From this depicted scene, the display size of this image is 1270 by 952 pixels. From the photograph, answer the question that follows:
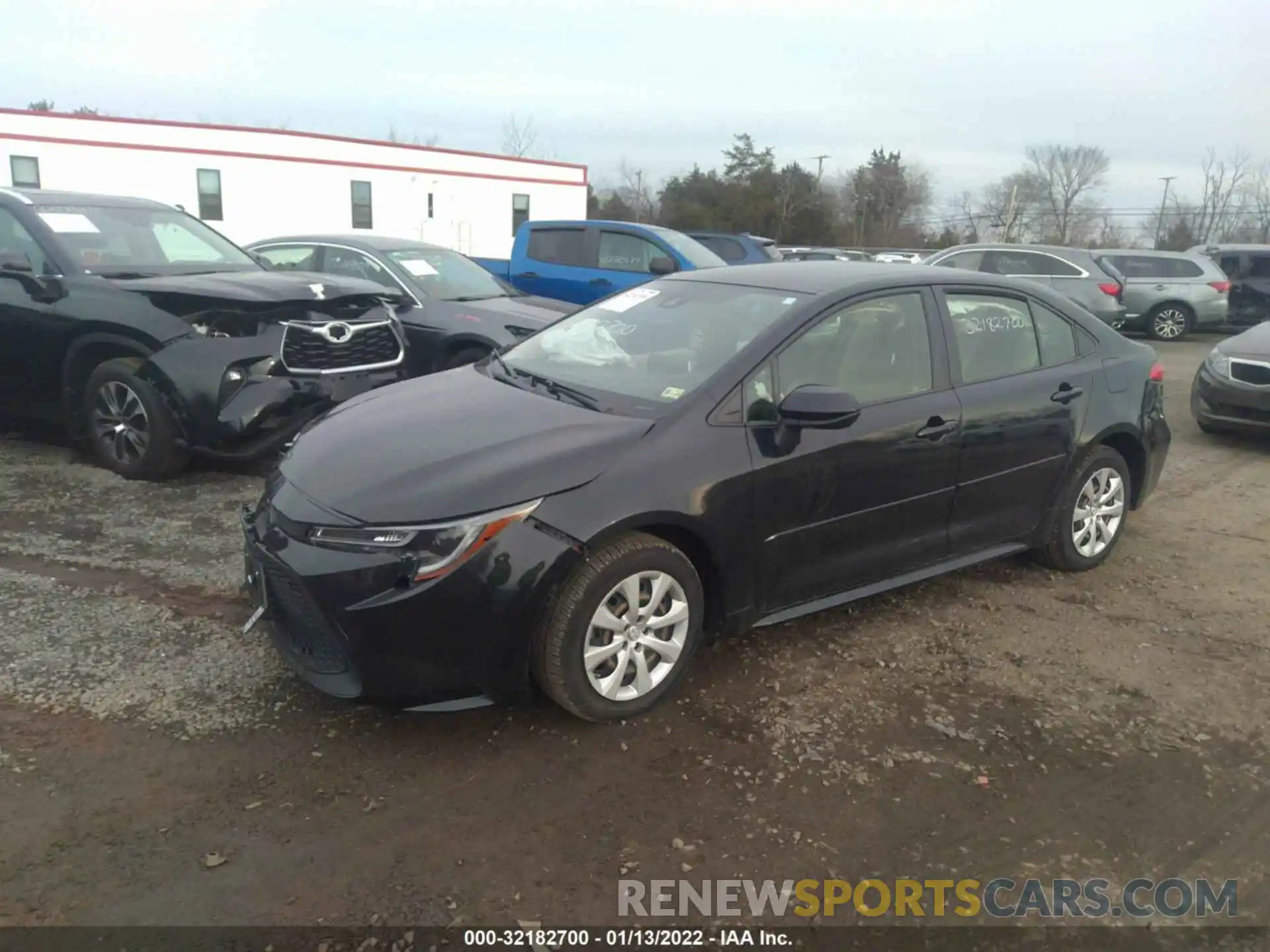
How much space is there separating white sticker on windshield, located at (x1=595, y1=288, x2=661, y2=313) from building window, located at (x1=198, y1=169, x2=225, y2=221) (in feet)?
91.3

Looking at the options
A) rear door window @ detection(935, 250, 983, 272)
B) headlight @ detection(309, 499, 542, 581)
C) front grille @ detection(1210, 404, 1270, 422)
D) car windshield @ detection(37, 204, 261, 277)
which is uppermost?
rear door window @ detection(935, 250, 983, 272)

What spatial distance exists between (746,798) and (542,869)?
0.71 metres

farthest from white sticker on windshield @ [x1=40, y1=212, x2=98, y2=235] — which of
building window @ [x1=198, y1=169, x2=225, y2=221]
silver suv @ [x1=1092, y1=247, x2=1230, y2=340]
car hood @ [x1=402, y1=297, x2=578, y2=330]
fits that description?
building window @ [x1=198, y1=169, x2=225, y2=221]

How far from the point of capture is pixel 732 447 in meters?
3.55

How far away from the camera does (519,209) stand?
3575cm

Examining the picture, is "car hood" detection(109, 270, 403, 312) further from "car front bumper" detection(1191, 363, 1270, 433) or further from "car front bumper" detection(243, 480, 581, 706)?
"car front bumper" detection(1191, 363, 1270, 433)

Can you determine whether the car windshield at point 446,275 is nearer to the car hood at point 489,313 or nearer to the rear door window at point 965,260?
the car hood at point 489,313

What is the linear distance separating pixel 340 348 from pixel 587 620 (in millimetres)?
3637

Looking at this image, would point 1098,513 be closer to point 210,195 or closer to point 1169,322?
point 1169,322

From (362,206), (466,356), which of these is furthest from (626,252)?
(362,206)

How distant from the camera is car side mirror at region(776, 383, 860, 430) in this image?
3561mm

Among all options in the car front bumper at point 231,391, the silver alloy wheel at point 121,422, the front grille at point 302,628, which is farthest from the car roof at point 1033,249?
the front grille at point 302,628

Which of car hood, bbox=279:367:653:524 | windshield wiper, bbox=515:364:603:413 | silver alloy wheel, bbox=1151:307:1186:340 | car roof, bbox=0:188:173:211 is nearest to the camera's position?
car hood, bbox=279:367:653:524

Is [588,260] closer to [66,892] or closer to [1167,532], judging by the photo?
[1167,532]
